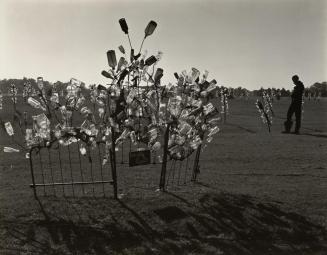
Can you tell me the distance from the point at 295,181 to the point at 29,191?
13.7ft

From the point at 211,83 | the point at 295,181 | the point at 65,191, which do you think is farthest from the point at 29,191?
the point at 295,181

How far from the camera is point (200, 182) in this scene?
7215 millimetres

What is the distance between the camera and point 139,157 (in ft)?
19.4

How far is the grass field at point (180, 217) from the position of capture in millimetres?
4516

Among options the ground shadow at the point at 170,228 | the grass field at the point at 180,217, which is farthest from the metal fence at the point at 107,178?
the ground shadow at the point at 170,228

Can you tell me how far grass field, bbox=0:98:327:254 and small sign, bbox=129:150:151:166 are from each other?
498 millimetres

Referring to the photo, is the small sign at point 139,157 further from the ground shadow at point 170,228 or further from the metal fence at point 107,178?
the ground shadow at point 170,228

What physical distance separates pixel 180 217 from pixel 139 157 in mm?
1063

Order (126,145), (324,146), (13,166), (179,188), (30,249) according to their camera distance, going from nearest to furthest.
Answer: (30,249), (179,188), (13,166), (324,146), (126,145)

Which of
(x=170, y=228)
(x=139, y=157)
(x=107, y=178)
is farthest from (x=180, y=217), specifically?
(x=107, y=178)

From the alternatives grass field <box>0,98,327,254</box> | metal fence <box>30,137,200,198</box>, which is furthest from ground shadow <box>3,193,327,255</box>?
metal fence <box>30,137,200,198</box>

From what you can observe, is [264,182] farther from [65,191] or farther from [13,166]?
[13,166]

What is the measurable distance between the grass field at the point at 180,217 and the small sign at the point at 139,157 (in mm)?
498

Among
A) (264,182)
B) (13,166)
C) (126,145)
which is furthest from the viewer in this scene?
(126,145)
